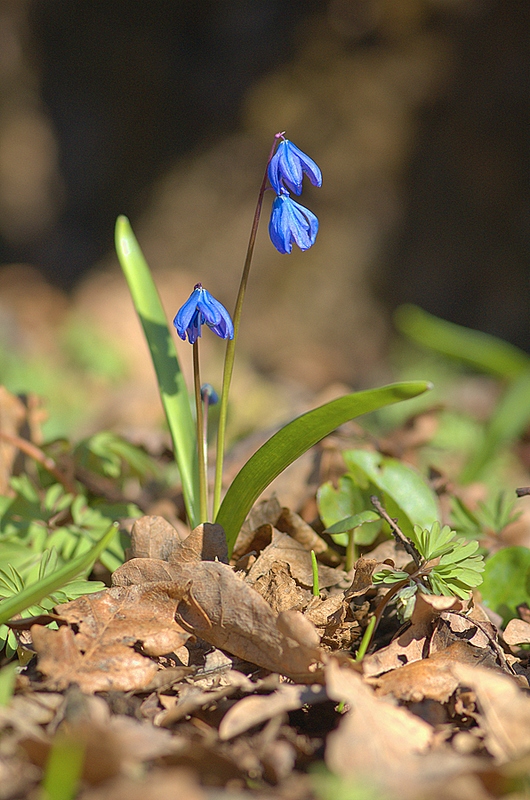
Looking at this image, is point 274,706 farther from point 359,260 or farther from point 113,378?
point 359,260

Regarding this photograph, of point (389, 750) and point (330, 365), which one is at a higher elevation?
point (330, 365)

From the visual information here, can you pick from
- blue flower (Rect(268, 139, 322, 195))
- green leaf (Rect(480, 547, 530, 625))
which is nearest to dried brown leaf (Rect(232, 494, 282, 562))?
green leaf (Rect(480, 547, 530, 625))

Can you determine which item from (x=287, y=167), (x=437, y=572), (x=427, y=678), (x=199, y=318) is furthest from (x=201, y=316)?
(x=427, y=678)

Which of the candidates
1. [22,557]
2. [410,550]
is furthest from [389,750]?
[22,557]

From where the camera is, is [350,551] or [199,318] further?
[350,551]

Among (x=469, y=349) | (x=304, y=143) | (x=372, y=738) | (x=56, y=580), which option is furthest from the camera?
(x=304, y=143)

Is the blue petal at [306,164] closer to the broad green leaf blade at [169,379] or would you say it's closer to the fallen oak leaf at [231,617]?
the broad green leaf blade at [169,379]

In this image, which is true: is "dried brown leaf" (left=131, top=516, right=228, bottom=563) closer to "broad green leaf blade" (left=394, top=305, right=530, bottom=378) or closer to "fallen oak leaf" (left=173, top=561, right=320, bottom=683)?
"fallen oak leaf" (left=173, top=561, right=320, bottom=683)

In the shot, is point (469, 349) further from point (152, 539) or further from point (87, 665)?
Answer: point (87, 665)
